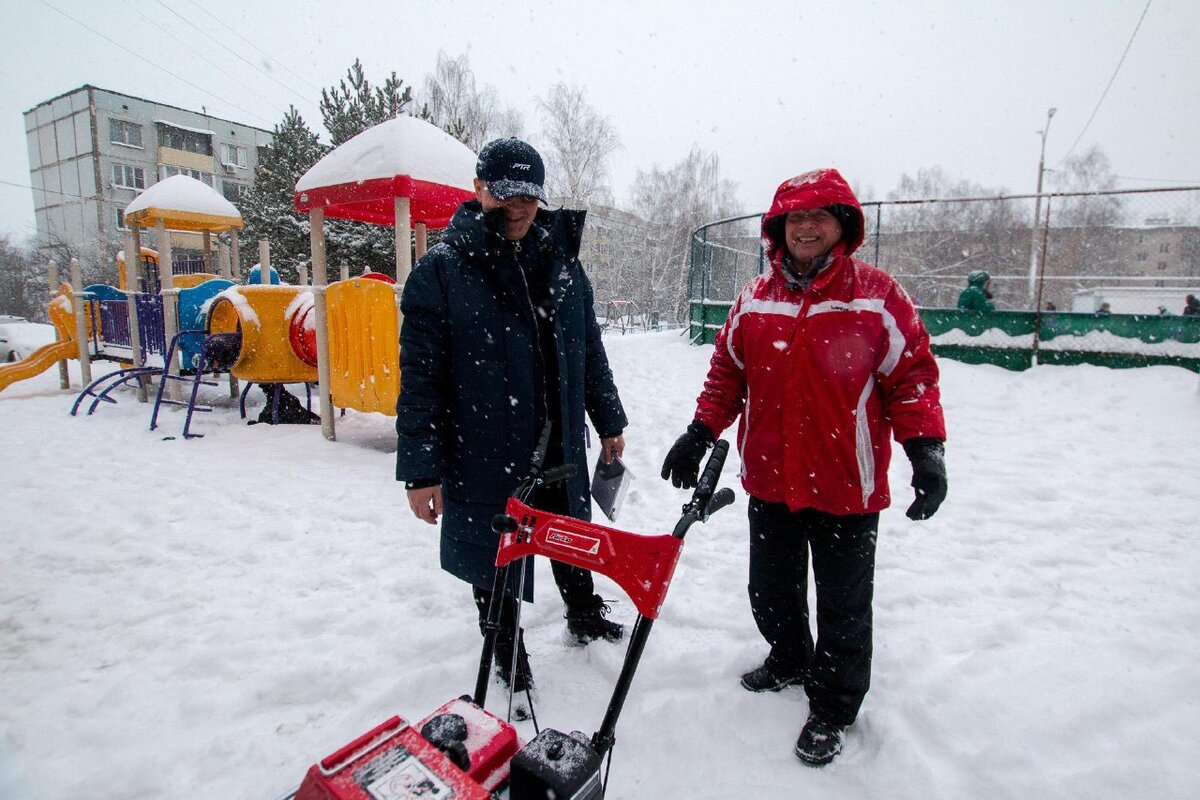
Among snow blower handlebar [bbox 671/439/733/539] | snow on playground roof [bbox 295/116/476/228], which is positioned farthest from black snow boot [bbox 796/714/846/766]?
snow on playground roof [bbox 295/116/476/228]

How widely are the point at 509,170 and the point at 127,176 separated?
55.8 metres

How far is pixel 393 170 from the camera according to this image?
552cm

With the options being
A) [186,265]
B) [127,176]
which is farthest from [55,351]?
[127,176]

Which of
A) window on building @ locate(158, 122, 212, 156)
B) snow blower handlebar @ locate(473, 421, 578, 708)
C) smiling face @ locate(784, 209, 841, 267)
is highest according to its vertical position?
window on building @ locate(158, 122, 212, 156)

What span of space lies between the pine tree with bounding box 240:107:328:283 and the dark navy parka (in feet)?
61.2

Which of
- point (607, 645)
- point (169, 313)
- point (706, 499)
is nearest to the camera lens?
point (706, 499)

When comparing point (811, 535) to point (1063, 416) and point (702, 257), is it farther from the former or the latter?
point (702, 257)

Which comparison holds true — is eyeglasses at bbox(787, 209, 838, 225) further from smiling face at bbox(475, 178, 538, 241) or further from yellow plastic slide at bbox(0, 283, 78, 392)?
yellow plastic slide at bbox(0, 283, 78, 392)

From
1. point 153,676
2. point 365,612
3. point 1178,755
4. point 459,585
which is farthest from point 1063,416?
point 153,676

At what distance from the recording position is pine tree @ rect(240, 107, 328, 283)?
61.6 ft

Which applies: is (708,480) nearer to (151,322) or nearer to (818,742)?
(818,742)

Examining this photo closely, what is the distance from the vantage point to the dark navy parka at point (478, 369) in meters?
2.22

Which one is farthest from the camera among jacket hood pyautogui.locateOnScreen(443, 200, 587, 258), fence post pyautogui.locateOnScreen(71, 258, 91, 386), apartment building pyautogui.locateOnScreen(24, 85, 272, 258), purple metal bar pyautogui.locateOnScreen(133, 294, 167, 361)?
apartment building pyautogui.locateOnScreen(24, 85, 272, 258)

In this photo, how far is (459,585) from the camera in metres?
3.39
